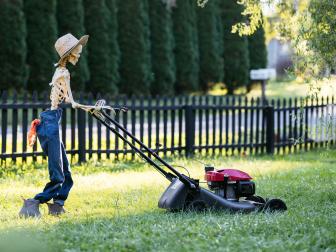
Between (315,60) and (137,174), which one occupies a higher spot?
(315,60)

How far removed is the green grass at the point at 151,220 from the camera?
6363 millimetres

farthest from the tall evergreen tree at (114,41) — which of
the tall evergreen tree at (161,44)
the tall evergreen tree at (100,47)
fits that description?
the tall evergreen tree at (161,44)

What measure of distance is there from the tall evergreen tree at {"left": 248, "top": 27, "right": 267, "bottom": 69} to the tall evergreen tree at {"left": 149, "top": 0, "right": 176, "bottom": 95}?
234 inches

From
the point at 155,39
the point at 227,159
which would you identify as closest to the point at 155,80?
the point at 155,39

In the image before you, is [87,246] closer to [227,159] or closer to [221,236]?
[221,236]

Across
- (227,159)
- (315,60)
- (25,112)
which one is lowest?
(227,159)

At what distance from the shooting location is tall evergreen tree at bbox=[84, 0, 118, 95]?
85.1 ft

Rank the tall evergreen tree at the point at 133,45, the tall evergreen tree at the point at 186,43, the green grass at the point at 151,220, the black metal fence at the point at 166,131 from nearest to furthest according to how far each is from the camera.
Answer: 1. the green grass at the point at 151,220
2. the black metal fence at the point at 166,131
3. the tall evergreen tree at the point at 133,45
4. the tall evergreen tree at the point at 186,43

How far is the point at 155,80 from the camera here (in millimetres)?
28875

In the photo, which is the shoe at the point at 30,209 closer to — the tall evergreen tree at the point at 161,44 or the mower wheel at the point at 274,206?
the mower wheel at the point at 274,206

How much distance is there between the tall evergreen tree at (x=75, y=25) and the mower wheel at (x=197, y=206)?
56.0 feet

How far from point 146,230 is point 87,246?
2.49ft

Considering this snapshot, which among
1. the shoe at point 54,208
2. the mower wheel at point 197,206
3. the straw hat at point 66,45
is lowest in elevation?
the shoe at point 54,208

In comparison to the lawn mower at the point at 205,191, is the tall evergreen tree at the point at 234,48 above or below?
above
